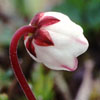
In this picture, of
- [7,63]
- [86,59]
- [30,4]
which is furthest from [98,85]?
[30,4]

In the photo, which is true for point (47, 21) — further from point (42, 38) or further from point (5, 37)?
point (5, 37)

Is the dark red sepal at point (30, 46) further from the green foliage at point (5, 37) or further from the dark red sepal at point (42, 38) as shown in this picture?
the green foliage at point (5, 37)

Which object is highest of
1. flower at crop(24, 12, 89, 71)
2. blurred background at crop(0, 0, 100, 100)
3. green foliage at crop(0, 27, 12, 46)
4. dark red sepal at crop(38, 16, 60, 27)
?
dark red sepal at crop(38, 16, 60, 27)

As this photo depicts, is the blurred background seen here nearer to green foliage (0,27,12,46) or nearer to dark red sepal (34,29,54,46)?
green foliage (0,27,12,46)

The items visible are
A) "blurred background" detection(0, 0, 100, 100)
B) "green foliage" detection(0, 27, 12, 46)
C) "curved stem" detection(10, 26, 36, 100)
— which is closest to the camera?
"curved stem" detection(10, 26, 36, 100)

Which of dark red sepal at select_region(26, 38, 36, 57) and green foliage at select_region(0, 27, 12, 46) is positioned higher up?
dark red sepal at select_region(26, 38, 36, 57)

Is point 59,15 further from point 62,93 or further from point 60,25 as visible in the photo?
point 62,93

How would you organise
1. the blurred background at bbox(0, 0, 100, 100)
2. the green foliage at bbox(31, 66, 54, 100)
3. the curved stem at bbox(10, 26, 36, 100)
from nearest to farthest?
1. the curved stem at bbox(10, 26, 36, 100)
2. the green foliage at bbox(31, 66, 54, 100)
3. the blurred background at bbox(0, 0, 100, 100)

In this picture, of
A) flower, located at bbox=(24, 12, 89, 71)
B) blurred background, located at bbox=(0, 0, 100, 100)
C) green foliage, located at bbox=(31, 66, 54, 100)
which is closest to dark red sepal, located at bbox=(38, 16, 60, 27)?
flower, located at bbox=(24, 12, 89, 71)

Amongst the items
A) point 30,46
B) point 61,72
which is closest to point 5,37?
point 61,72

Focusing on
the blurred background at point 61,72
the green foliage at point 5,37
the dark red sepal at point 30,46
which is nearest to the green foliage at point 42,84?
the blurred background at point 61,72
